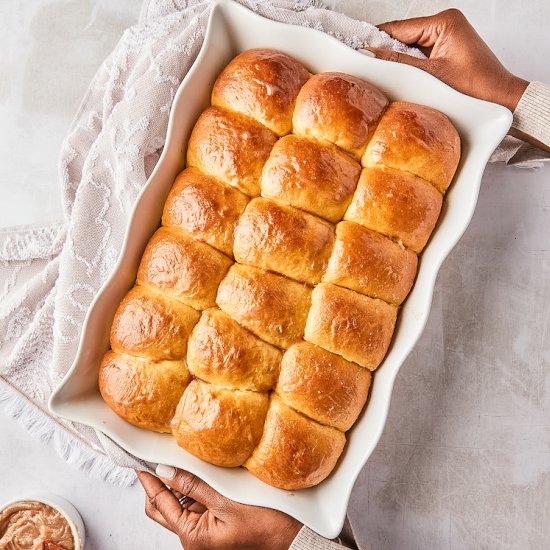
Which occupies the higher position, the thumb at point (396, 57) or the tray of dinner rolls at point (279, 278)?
the thumb at point (396, 57)

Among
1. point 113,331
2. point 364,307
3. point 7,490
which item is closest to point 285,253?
point 364,307

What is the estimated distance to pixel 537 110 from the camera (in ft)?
6.75

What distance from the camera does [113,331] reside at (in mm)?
1891

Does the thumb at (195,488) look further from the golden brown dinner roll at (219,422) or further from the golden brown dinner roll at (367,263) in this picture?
the golden brown dinner roll at (367,263)

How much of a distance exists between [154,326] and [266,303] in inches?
12.8

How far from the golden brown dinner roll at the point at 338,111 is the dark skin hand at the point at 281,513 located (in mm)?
239

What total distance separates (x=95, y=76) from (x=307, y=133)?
32.6 inches

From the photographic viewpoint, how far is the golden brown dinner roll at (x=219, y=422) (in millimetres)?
1797

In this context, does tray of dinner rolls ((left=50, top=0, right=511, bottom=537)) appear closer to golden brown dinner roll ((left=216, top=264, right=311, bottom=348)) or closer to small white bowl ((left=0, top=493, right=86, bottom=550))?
golden brown dinner roll ((left=216, top=264, right=311, bottom=348))

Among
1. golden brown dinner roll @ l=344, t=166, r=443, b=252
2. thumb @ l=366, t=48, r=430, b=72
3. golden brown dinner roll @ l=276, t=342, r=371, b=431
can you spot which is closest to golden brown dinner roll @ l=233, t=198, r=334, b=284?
golden brown dinner roll @ l=344, t=166, r=443, b=252

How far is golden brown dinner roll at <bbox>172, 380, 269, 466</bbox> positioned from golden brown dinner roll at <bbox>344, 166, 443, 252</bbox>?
23.4 inches

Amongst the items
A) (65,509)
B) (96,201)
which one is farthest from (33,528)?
(96,201)

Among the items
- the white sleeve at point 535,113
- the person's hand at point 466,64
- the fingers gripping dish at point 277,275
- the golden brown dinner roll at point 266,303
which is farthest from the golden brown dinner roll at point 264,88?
the white sleeve at point 535,113

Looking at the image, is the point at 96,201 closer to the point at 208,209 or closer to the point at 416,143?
the point at 208,209
